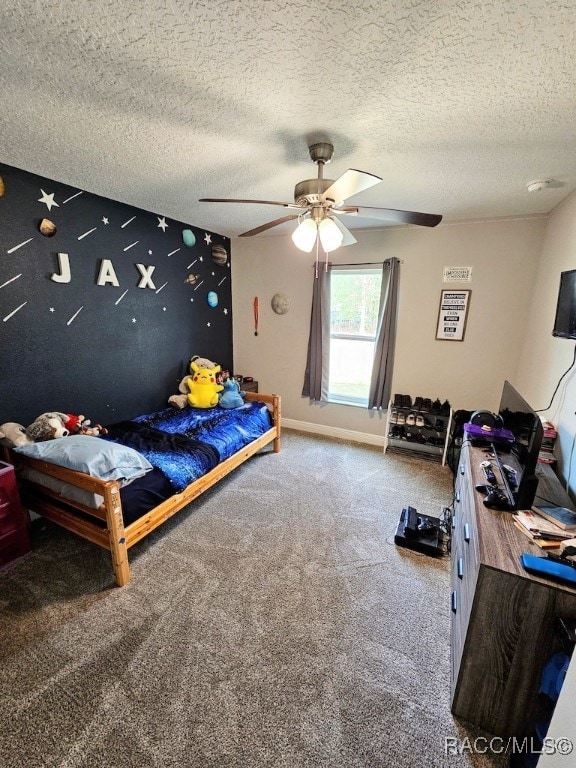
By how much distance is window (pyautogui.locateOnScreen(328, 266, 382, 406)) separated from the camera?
367 centimetres

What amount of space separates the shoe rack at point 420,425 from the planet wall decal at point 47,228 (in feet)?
11.2

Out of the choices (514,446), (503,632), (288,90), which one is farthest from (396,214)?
(503,632)

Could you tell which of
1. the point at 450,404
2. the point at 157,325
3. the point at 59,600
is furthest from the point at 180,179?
the point at 450,404

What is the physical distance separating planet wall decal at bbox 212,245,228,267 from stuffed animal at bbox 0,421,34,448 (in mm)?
2712

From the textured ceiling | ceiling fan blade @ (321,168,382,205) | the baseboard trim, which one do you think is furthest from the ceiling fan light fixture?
the baseboard trim

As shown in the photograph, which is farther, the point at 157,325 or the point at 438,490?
the point at 157,325

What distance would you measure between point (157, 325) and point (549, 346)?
3.43m

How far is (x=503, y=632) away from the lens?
43.8 inches

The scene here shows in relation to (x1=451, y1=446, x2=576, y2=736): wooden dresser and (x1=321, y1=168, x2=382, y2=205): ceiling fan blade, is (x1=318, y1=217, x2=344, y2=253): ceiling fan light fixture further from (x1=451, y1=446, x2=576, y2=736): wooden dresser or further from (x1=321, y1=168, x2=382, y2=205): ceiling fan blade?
(x1=451, y1=446, x2=576, y2=736): wooden dresser

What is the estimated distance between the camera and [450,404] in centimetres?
338

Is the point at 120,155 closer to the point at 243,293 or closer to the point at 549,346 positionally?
the point at 243,293

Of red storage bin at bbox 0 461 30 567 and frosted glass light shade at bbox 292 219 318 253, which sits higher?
frosted glass light shade at bbox 292 219 318 253

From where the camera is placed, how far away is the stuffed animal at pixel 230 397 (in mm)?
3418

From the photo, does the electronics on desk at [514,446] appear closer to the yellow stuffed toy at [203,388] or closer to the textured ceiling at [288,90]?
the textured ceiling at [288,90]
